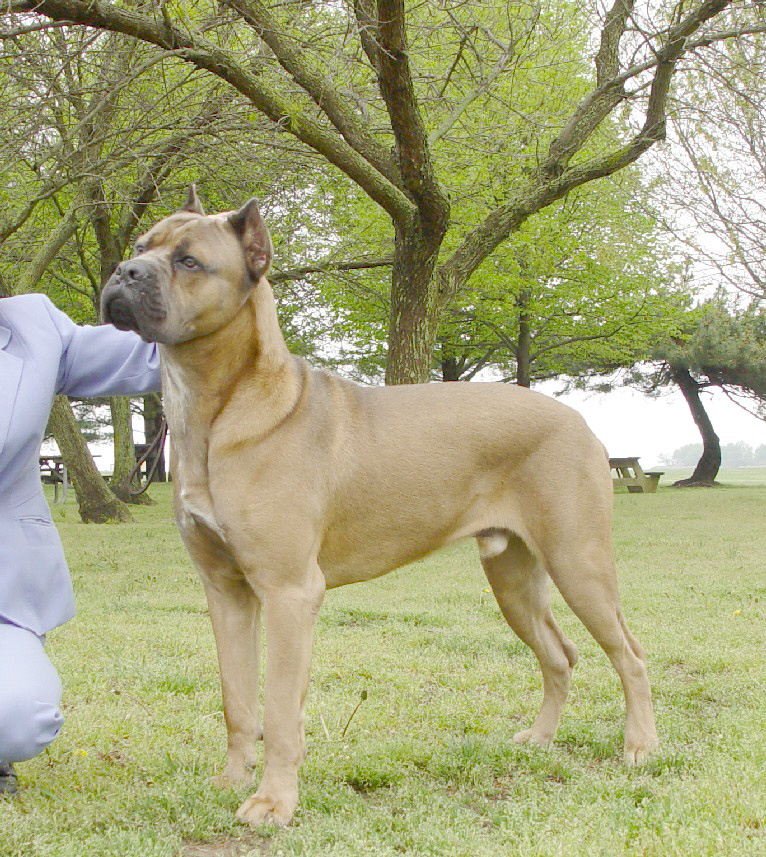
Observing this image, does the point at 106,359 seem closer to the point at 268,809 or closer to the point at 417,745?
the point at 268,809

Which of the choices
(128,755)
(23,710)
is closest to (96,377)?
(23,710)

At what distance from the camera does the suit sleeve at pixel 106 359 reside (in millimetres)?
3461

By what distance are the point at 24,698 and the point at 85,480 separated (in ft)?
41.6

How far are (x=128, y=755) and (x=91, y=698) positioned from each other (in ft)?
2.92

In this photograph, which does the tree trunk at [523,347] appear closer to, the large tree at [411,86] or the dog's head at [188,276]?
the large tree at [411,86]

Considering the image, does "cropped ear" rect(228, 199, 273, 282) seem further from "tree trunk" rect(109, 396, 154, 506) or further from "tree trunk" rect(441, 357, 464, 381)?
"tree trunk" rect(441, 357, 464, 381)

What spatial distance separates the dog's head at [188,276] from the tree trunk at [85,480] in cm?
1189

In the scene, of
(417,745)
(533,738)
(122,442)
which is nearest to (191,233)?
(417,745)

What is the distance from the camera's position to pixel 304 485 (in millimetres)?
3236

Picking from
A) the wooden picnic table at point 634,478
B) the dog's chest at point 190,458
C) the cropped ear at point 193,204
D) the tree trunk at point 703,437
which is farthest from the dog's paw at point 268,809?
the tree trunk at point 703,437

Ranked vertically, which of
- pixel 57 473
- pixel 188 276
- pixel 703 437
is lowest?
pixel 57 473

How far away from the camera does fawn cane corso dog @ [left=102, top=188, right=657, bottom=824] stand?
308 centimetres

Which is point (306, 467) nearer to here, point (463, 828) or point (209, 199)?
point (463, 828)

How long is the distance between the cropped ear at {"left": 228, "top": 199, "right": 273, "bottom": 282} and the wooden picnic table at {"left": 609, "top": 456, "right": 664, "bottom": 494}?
2283 cm
